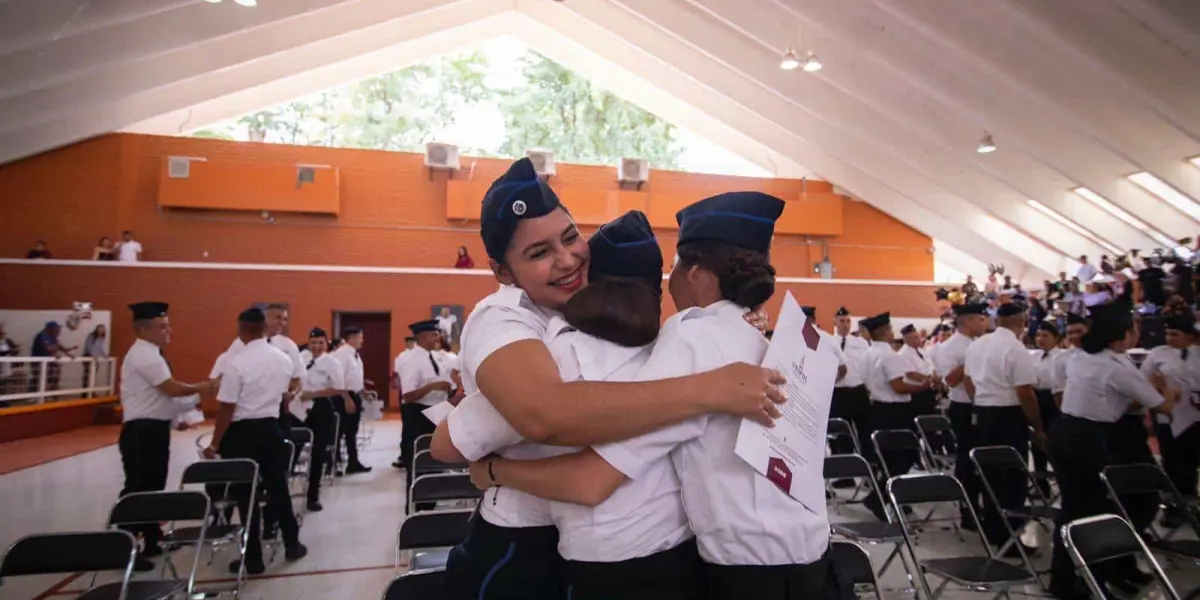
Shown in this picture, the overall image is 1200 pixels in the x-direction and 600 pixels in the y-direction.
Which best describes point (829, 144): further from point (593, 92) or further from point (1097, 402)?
point (1097, 402)

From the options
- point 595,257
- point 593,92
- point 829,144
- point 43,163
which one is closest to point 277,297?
point 43,163


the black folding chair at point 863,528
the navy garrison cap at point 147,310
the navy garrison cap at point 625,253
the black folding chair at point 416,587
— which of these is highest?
the navy garrison cap at point 625,253

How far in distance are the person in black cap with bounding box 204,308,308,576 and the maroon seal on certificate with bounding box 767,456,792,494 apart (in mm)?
4433

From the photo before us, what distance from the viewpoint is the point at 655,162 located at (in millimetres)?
20812

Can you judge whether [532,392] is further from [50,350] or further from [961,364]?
[50,350]

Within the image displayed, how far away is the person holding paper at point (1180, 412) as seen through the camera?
5.43 metres

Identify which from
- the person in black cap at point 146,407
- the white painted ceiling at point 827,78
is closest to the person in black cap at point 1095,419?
the white painted ceiling at point 827,78

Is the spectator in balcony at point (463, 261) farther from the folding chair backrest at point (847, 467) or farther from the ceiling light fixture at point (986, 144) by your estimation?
the folding chair backrest at point (847, 467)

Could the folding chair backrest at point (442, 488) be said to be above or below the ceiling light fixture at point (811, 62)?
below

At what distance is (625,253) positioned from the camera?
1.31 m

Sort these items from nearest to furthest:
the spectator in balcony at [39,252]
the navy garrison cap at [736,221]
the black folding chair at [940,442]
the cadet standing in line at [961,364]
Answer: the navy garrison cap at [736,221] → the black folding chair at [940,442] → the cadet standing in line at [961,364] → the spectator in balcony at [39,252]

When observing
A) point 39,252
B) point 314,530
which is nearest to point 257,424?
point 314,530

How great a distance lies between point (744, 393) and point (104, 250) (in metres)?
16.8

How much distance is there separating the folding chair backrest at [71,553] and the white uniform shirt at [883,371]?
6344mm
